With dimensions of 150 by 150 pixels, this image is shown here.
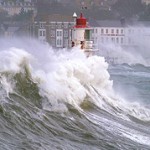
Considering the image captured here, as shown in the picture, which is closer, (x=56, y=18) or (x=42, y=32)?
(x=42, y=32)

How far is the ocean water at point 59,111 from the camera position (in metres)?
A: 13.3

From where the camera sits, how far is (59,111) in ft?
49.6

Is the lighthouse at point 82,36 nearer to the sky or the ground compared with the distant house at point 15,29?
nearer to the sky

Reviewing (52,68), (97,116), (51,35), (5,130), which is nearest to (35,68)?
(52,68)

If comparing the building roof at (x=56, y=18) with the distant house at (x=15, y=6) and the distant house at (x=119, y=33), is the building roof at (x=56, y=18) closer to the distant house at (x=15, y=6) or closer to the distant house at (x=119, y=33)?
the distant house at (x=119, y=33)

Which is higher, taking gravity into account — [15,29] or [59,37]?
[59,37]

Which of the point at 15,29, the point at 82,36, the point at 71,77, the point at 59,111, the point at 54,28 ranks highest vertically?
the point at 82,36

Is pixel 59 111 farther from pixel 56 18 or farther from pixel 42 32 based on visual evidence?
pixel 56 18

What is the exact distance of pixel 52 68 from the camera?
649 inches

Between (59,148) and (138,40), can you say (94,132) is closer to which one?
(59,148)

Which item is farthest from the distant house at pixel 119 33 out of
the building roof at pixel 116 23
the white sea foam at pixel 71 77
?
the white sea foam at pixel 71 77

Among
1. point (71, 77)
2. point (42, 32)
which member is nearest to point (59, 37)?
point (42, 32)

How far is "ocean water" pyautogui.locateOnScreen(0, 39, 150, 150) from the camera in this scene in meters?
13.3

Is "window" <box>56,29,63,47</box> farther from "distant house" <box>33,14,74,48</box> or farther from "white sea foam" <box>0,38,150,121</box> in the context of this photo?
"white sea foam" <box>0,38,150,121</box>
